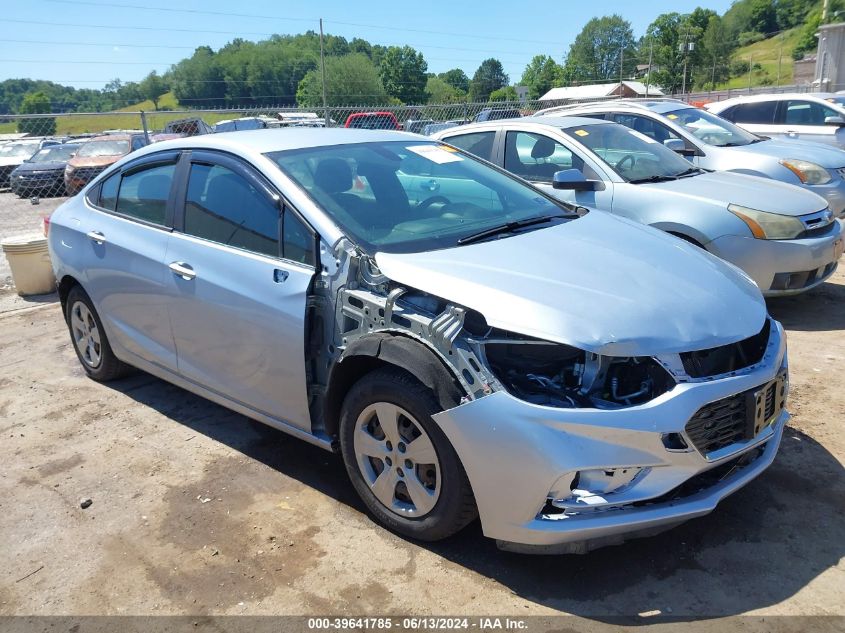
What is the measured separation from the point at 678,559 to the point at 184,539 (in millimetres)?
2187

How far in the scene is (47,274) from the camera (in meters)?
8.01

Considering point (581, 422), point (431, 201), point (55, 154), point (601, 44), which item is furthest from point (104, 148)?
point (601, 44)

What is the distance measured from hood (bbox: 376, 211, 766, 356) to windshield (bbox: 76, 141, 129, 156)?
16.9m

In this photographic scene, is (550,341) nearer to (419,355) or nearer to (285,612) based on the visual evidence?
(419,355)

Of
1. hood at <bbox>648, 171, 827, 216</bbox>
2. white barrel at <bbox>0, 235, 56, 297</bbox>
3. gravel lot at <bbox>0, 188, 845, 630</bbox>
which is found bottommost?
gravel lot at <bbox>0, 188, 845, 630</bbox>

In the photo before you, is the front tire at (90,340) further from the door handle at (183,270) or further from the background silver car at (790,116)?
the background silver car at (790,116)

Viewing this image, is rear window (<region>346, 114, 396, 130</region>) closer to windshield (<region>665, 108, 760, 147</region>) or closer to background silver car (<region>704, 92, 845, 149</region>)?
background silver car (<region>704, 92, 845, 149</region>)

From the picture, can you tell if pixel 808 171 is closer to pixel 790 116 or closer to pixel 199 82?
pixel 790 116

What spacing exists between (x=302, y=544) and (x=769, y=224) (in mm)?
4406

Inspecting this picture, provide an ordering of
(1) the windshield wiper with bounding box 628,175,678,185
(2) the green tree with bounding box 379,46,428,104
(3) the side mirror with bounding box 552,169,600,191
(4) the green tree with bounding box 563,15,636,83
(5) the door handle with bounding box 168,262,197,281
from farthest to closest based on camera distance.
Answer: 1. (4) the green tree with bounding box 563,15,636,83
2. (2) the green tree with bounding box 379,46,428,104
3. (1) the windshield wiper with bounding box 628,175,678,185
4. (3) the side mirror with bounding box 552,169,600,191
5. (5) the door handle with bounding box 168,262,197,281

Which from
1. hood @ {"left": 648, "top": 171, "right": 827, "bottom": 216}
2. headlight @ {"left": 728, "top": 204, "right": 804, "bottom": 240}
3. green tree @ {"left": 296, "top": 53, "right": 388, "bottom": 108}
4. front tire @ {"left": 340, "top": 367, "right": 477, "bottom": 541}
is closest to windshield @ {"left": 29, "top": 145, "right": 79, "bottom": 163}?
hood @ {"left": 648, "top": 171, "right": 827, "bottom": 216}

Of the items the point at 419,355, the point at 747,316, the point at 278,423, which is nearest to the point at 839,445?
the point at 747,316

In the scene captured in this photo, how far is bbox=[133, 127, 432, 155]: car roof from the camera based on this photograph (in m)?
3.86

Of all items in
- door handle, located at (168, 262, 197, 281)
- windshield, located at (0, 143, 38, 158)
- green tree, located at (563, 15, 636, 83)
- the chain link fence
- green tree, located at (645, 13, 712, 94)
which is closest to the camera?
door handle, located at (168, 262, 197, 281)
